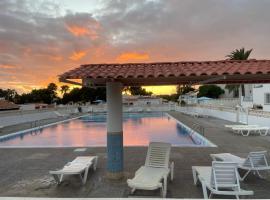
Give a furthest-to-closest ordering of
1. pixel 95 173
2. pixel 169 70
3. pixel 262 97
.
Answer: pixel 262 97, pixel 95 173, pixel 169 70

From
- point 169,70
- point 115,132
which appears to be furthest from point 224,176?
point 115,132

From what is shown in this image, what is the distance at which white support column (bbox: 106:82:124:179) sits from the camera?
7.84 metres

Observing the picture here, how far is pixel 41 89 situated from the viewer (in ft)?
294

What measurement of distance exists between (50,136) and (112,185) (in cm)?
1458

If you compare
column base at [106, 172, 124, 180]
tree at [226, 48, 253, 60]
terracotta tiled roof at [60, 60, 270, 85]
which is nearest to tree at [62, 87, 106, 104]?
tree at [226, 48, 253, 60]

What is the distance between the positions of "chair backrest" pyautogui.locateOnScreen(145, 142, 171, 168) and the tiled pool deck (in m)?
0.54

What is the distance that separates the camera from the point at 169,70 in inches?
275

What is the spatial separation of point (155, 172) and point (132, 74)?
7.67 feet

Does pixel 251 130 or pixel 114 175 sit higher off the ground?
pixel 251 130

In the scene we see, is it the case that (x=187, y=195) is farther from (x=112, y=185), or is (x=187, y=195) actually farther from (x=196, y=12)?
(x=196, y=12)

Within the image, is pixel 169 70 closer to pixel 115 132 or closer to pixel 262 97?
pixel 115 132

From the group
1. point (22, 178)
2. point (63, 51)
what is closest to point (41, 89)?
point (63, 51)

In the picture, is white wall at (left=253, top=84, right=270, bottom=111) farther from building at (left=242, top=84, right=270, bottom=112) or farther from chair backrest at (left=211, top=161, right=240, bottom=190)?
chair backrest at (left=211, top=161, right=240, bottom=190)

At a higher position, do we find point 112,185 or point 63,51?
point 63,51
